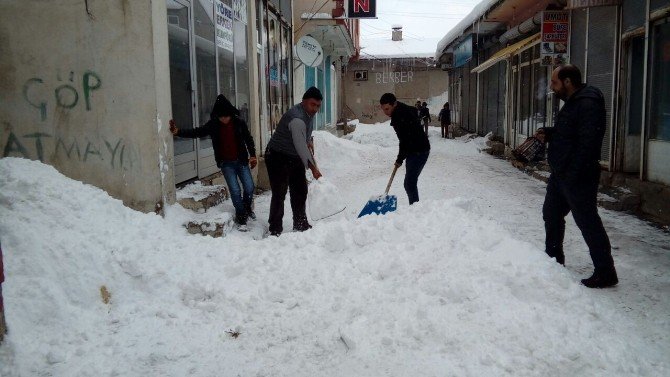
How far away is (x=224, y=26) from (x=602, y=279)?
656 cm

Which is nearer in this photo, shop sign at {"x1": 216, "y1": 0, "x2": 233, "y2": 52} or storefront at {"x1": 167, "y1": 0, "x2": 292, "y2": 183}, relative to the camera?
storefront at {"x1": 167, "y1": 0, "x2": 292, "y2": 183}

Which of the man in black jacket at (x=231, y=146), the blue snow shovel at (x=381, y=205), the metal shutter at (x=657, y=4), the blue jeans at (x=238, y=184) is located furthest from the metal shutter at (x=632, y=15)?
the blue jeans at (x=238, y=184)

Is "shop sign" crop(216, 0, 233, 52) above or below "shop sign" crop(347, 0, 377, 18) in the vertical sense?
below

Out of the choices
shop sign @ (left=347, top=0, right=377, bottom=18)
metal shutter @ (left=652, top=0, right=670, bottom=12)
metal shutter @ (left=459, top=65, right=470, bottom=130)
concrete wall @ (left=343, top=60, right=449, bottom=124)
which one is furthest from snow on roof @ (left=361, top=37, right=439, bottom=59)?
metal shutter @ (left=652, top=0, right=670, bottom=12)

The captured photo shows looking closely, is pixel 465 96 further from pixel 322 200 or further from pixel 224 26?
pixel 322 200

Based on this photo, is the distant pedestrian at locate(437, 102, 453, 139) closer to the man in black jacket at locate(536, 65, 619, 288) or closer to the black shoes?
the man in black jacket at locate(536, 65, 619, 288)

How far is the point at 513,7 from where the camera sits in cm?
1415

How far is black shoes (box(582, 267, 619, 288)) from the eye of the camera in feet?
14.2

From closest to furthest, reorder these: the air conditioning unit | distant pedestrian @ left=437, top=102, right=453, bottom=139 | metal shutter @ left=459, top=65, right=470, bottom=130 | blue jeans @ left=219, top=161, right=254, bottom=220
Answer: blue jeans @ left=219, top=161, right=254, bottom=220 < distant pedestrian @ left=437, top=102, right=453, bottom=139 < metal shutter @ left=459, top=65, right=470, bottom=130 < the air conditioning unit

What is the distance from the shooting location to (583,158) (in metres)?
4.21

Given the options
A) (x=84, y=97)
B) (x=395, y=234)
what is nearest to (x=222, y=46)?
(x=84, y=97)

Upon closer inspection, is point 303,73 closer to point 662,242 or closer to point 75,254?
point 662,242

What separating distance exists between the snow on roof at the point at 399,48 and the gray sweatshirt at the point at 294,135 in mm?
31450

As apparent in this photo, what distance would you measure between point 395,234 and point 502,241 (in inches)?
34.5
